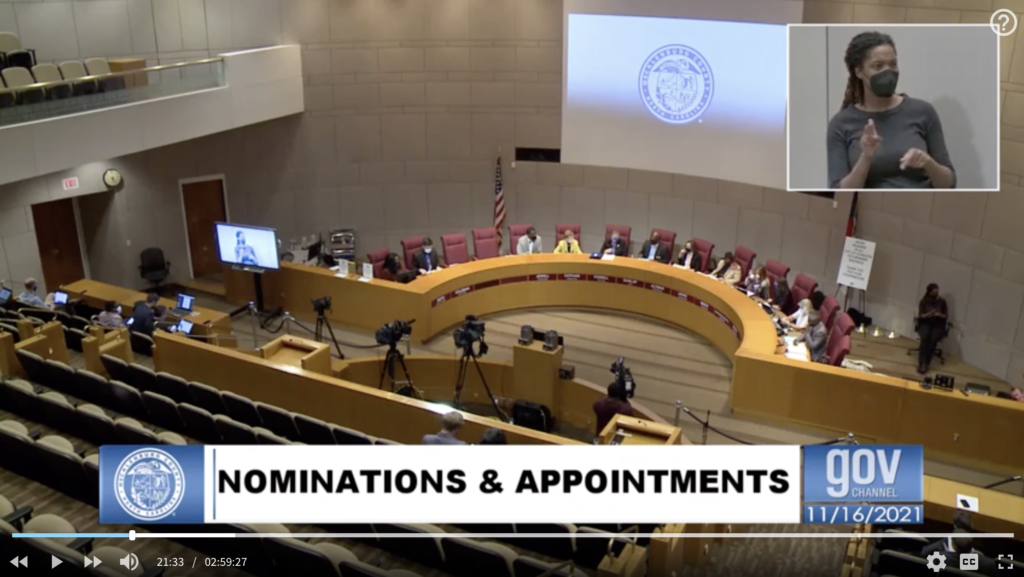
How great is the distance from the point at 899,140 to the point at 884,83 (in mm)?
672

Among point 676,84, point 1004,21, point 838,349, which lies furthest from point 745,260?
point 1004,21

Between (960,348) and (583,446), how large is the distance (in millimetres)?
6890

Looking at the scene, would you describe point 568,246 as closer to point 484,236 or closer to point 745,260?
point 484,236

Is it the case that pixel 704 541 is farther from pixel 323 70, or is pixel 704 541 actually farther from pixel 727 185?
pixel 323 70

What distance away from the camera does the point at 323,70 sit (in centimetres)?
1370

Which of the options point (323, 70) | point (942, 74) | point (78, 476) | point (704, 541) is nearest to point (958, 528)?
point (704, 541)

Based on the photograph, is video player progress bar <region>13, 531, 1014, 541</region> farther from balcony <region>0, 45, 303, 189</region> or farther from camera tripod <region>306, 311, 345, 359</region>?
balcony <region>0, 45, 303, 189</region>

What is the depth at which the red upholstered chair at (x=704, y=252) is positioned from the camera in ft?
40.0

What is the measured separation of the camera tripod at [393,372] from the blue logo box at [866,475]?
179 inches

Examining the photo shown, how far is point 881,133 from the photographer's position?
29.3 ft

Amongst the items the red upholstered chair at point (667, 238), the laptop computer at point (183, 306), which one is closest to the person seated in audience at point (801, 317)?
the red upholstered chair at point (667, 238)

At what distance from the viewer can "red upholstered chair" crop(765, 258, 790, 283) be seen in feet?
36.5

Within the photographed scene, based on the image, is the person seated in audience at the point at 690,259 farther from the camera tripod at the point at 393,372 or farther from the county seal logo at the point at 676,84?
the camera tripod at the point at 393,372

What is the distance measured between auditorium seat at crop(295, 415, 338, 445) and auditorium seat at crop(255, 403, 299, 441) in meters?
0.07
